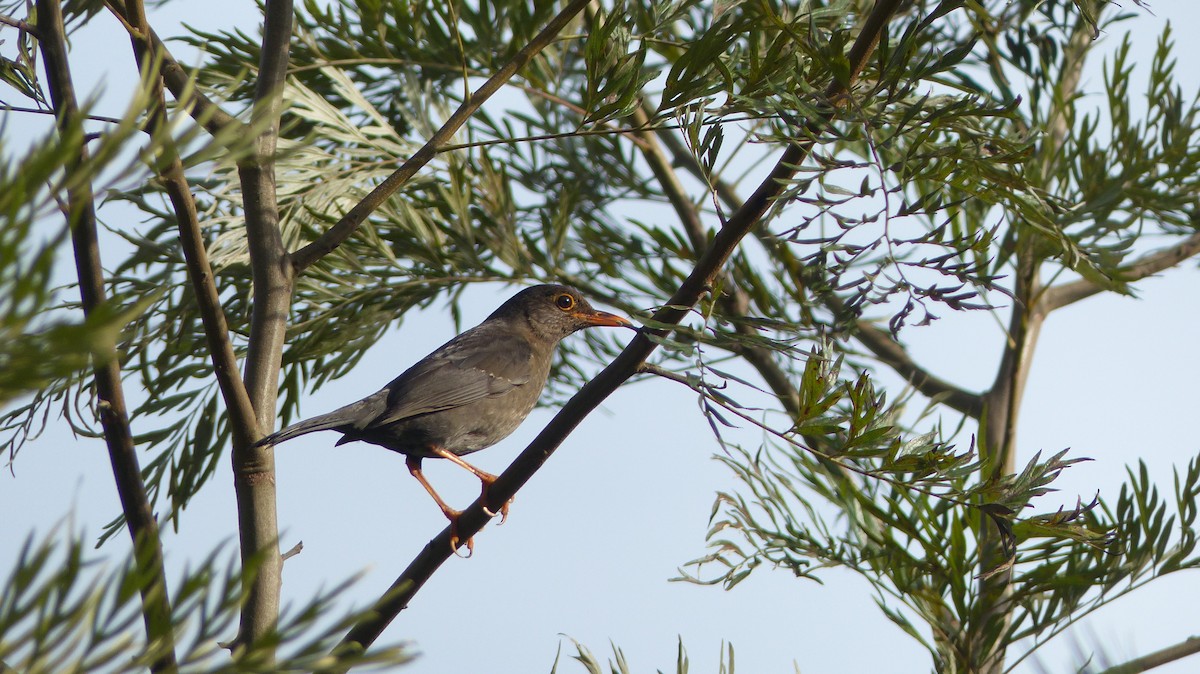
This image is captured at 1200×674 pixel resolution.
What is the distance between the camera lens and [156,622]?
2.62 ft

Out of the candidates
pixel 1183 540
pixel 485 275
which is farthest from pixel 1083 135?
pixel 485 275

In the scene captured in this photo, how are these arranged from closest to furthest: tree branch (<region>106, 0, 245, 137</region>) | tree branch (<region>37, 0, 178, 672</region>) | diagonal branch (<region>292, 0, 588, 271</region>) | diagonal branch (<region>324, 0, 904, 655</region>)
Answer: tree branch (<region>37, 0, 178, 672</region>)
diagonal branch (<region>324, 0, 904, 655</region>)
tree branch (<region>106, 0, 245, 137</region>)
diagonal branch (<region>292, 0, 588, 271</region>)

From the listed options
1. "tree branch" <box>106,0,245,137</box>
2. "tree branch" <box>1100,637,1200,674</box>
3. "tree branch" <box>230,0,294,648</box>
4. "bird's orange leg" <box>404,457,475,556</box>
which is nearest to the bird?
"bird's orange leg" <box>404,457,475,556</box>

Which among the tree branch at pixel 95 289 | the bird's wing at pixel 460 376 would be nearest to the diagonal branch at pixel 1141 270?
the bird's wing at pixel 460 376

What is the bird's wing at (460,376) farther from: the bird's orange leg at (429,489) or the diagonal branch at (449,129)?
the diagonal branch at (449,129)

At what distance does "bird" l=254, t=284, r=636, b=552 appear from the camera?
142 inches

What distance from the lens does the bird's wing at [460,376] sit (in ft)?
12.0

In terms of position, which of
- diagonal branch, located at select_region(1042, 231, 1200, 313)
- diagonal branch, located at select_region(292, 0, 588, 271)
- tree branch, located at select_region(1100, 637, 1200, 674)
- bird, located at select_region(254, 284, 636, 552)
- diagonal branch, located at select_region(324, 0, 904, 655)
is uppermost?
diagonal branch, located at select_region(292, 0, 588, 271)

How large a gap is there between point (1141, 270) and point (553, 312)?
2055 mm

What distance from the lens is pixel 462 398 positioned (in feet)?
12.2

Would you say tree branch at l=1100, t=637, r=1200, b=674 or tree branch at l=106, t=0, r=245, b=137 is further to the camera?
tree branch at l=1100, t=637, r=1200, b=674

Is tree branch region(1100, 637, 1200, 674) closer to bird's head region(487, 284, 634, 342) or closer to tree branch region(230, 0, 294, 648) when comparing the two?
tree branch region(230, 0, 294, 648)

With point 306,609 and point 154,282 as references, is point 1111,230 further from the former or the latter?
point 306,609

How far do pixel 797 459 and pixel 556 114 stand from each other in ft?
5.04
